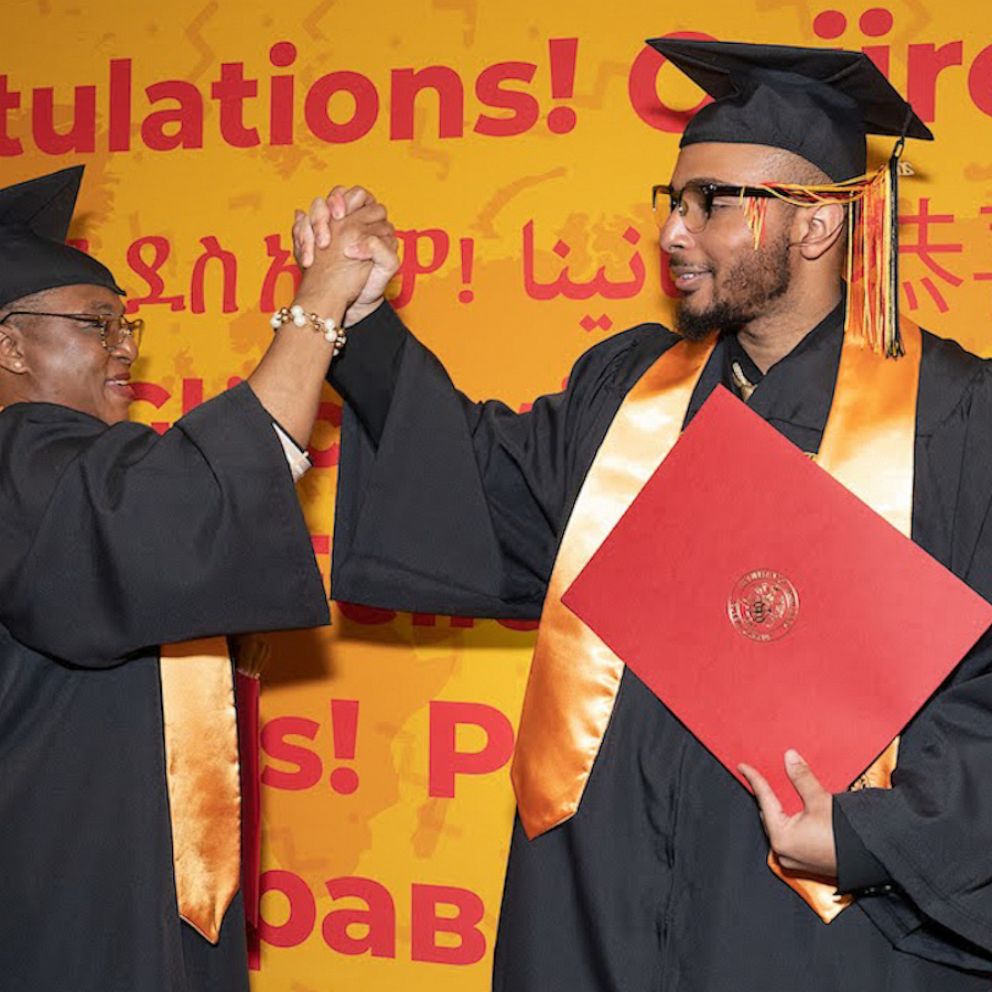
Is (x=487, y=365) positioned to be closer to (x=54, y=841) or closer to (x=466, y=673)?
(x=466, y=673)

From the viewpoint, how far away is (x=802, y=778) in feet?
5.73

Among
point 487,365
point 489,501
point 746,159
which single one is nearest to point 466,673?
point 487,365

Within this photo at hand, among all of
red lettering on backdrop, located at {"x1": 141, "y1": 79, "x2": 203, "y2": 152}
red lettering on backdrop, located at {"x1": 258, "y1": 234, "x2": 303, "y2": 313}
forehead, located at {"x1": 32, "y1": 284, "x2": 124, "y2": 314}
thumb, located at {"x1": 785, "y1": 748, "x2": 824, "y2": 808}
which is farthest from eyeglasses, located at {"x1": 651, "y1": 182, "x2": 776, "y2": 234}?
red lettering on backdrop, located at {"x1": 141, "y1": 79, "x2": 203, "y2": 152}

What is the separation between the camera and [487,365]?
3.10 meters

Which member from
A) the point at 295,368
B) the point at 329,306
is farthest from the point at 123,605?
the point at 329,306

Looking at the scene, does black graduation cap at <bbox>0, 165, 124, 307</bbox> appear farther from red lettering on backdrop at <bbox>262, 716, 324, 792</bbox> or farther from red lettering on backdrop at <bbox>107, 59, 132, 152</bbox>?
red lettering on backdrop at <bbox>262, 716, 324, 792</bbox>

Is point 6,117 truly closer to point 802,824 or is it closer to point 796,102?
point 796,102

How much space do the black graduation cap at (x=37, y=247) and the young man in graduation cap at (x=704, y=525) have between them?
0.61 metres

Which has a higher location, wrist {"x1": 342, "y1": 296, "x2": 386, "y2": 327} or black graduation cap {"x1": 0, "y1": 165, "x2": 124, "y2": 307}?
black graduation cap {"x1": 0, "y1": 165, "x2": 124, "y2": 307}

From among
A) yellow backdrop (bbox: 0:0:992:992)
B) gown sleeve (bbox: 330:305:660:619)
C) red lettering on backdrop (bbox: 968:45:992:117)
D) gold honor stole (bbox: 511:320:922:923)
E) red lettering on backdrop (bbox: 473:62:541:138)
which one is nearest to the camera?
gold honor stole (bbox: 511:320:922:923)

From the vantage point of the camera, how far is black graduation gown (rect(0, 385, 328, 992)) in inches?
76.5

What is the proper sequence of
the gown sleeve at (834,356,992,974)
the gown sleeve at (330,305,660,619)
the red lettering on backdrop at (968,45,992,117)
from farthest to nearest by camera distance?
the red lettering on backdrop at (968,45,992,117), the gown sleeve at (330,305,660,619), the gown sleeve at (834,356,992,974)

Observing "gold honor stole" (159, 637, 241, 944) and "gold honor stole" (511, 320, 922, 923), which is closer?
"gold honor stole" (511, 320, 922, 923)

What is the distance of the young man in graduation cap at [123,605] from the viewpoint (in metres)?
1.95
